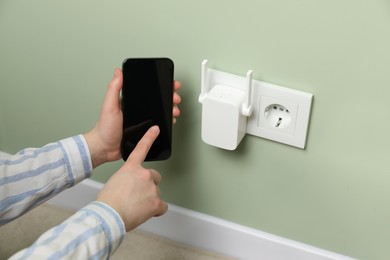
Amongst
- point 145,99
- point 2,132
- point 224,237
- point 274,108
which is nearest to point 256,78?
point 274,108

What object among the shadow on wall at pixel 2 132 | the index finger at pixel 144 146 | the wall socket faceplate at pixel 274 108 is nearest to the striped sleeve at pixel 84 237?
the index finger at pixel 144 146

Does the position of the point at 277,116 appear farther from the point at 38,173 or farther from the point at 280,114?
the point at 38,173

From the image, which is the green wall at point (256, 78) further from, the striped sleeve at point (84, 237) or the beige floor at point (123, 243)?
the striped sleeve at point (84, 237)

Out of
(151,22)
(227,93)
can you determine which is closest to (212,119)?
(227,93)

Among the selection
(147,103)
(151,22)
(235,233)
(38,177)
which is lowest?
(235,233)

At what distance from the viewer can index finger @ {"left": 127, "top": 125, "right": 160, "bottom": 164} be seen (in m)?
0.78

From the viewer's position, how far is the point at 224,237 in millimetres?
982

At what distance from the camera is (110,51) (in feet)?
2.91

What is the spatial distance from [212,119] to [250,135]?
71mm

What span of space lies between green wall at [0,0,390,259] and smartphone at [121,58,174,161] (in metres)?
0.04

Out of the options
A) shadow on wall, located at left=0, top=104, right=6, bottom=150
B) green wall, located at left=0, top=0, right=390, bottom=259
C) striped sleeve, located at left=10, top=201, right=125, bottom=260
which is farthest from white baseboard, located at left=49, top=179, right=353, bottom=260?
striped sleeve, located at left=10, top=201, right=125, bottom=260

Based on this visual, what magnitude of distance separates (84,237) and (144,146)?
0.51 ft

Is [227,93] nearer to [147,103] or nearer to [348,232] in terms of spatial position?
[147,103]

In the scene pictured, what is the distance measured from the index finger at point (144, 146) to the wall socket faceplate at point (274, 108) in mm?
75
